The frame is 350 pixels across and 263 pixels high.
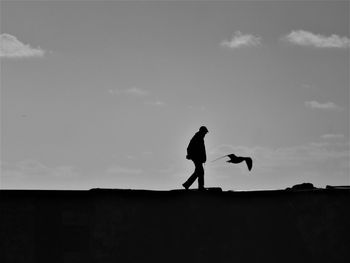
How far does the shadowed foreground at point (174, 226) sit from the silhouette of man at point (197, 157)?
1.83 ft

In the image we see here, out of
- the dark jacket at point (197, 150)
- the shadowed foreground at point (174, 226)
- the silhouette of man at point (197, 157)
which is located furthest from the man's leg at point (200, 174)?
the shadowed foreground at point (174, 226)

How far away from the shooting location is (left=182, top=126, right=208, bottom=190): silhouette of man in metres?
18.1

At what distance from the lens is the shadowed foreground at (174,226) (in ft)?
52.9

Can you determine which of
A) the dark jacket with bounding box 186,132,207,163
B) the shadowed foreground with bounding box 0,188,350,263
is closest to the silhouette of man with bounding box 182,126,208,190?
the dark jacket with bounding box 186,132,207,163

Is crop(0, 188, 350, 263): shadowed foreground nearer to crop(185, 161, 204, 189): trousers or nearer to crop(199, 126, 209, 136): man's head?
crop(185, 161, 204, 189): trousers

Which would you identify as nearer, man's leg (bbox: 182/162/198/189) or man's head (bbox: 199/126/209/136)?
man's leg (bbox: 182/162/198/189)

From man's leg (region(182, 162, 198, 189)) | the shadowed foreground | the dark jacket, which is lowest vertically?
the shadowed foreground

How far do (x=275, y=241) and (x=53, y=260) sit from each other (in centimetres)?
594

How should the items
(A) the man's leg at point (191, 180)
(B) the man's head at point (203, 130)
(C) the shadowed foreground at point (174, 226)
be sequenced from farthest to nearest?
(B) the man's head at point (203, 130)
(A) the man's leg at point (191, 180)
(C) the shadowed foreground at point (174, 226)

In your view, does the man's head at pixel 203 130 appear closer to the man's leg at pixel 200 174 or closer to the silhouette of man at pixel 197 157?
the silhouette of man at pixel 197 157

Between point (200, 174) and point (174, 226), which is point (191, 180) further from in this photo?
point (174, 226)

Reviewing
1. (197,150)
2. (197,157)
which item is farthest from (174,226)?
(197,150)

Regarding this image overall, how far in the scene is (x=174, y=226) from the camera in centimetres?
1731

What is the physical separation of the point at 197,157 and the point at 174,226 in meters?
2.01
